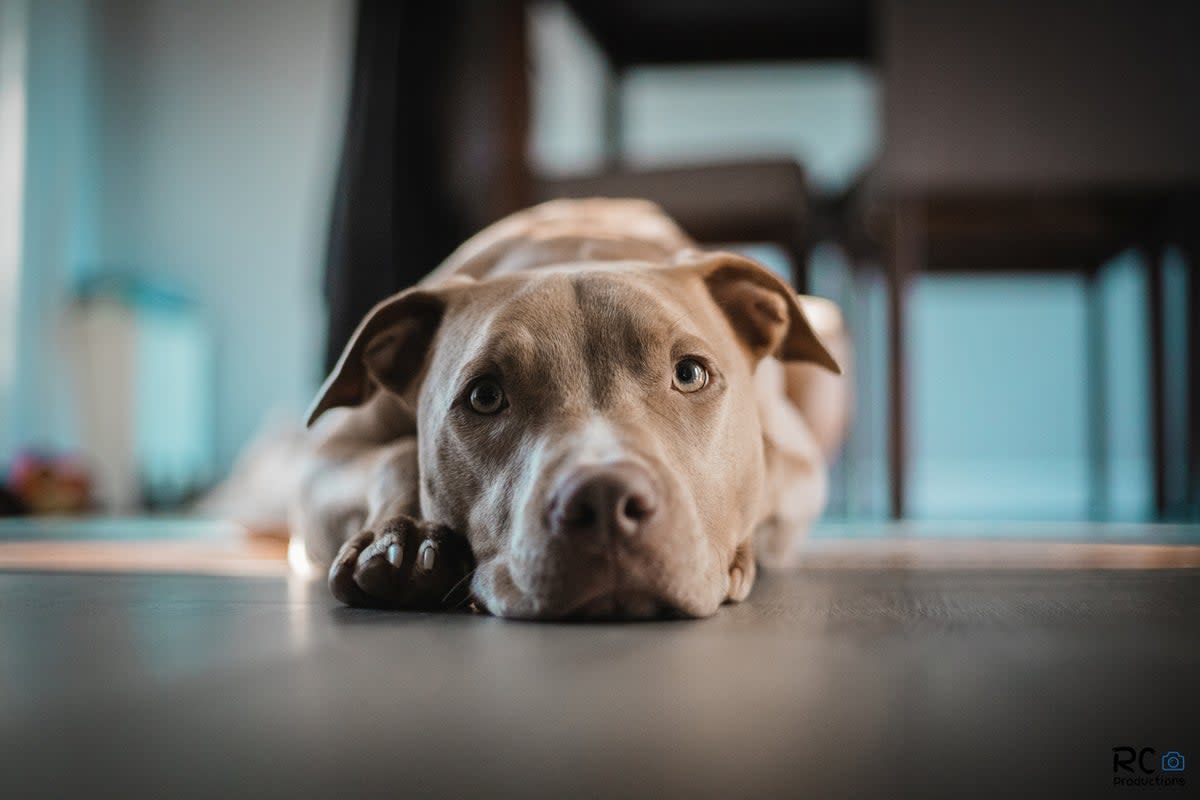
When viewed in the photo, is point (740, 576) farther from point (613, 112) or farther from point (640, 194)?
point (613, 112)

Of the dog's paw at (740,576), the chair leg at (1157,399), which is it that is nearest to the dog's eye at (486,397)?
the dog's paw at (740,576)

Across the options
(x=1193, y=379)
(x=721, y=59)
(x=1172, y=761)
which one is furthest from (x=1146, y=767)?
(x=721, y=59)

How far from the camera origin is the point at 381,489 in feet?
5.62

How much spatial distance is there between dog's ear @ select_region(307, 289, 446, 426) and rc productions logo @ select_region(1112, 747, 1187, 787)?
3.92 feet

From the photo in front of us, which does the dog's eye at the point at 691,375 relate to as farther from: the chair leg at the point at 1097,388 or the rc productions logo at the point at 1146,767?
the chair leg at the point at 1097,388

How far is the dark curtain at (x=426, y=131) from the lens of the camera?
3.44 metres

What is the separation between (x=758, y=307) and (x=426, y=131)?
6.91 ft

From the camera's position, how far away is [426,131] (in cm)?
355

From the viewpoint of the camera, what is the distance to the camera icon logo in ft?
2.21

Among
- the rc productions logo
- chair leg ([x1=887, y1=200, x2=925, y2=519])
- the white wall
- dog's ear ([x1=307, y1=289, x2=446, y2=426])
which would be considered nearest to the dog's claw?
dog's ear ([x1=307, y1=289, x2=446, y2=426])

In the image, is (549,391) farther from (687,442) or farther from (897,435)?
(897,435)

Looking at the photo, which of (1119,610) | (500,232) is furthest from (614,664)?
(500,232)

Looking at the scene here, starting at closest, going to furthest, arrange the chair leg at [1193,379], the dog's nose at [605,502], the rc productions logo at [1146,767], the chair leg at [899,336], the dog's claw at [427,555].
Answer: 1. the rc productions logo at [1146,767]
2. the dog's nose at [605,502]
3. the dog's claw at [427,555]
4. the chair leg at [899,336]
5. the chair leg at [1193,379]

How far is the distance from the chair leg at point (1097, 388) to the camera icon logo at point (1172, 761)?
4756 mm
